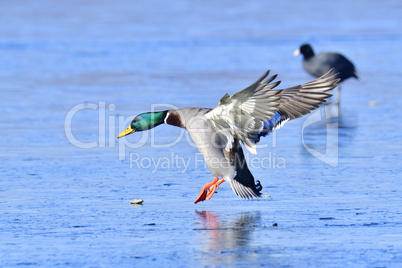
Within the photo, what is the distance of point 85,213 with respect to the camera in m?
6.47

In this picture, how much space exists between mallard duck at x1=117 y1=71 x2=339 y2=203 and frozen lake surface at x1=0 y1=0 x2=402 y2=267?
0.21m

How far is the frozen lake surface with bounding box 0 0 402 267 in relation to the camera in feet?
18.0

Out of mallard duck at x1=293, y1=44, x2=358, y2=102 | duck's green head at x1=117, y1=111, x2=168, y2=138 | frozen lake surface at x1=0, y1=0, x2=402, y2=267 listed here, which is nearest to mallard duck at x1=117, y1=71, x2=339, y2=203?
duck's green head at x1=117, y1=111, x2=168, y2=138

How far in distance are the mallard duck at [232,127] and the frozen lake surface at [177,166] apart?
0.68 ft

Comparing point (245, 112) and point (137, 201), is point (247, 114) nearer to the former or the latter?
point (245, 112)

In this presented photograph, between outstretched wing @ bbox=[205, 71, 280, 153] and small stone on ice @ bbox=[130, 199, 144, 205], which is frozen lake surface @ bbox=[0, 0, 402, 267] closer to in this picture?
small stone on ice @ bbox=[130, 199, 144, 205]

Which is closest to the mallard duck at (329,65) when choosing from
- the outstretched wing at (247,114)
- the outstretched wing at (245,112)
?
the outstretched wing at (247,114)

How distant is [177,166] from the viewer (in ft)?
27.7

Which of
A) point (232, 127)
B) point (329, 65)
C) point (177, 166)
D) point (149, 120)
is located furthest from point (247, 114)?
point (329, 65)

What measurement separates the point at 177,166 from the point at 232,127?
6.14 ft

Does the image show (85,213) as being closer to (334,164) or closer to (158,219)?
(158,219)

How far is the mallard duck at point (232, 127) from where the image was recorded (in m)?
6.48

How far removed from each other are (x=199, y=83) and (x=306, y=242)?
29.0 feet

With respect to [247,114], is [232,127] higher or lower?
lower
